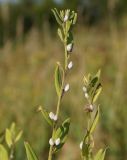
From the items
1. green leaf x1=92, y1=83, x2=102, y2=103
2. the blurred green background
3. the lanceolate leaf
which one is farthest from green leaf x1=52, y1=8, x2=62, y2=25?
the blurred green background

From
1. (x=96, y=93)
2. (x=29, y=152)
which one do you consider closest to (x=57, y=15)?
(x=96, y=93)

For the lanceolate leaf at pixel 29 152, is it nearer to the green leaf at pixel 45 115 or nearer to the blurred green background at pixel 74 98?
the green leaf at pixel 45 115

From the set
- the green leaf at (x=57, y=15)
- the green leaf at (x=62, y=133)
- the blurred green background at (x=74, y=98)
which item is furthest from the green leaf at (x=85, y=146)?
the blurred green background at (x=74, y=98)

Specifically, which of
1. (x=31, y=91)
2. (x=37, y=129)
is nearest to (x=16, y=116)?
(x=37, y=129)

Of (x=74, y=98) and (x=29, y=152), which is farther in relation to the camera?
(x=74, y=98)

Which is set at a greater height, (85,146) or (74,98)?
(85,146)

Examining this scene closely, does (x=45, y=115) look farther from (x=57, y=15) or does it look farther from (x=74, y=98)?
(x=74, y=98)

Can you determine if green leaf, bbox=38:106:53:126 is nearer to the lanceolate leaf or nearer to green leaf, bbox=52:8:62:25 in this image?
the lanceolate leaf

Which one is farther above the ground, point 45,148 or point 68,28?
point 68,28

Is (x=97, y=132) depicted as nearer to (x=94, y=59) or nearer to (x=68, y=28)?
(x=94, y=59)

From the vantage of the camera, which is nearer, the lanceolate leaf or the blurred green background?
the lanceolate leaf

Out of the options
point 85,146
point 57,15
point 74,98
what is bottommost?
point 74,98
